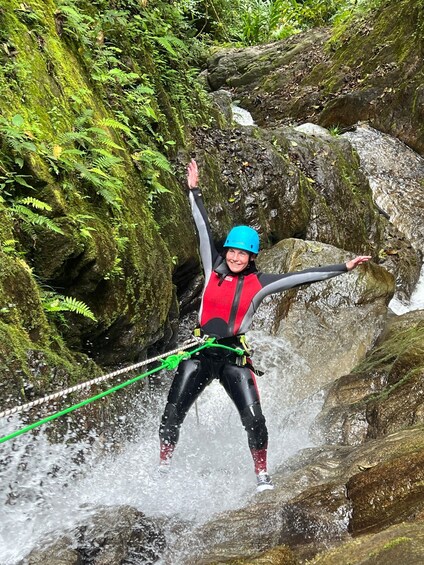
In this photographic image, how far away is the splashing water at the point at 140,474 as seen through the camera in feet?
13.5

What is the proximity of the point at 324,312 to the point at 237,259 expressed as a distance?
446cm

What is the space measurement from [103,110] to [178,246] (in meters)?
2.14

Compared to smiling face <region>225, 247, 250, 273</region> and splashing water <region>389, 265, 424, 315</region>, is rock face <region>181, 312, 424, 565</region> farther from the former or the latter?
splashing water <region>389, 265, 424, 315</region>

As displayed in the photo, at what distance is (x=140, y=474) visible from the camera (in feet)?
17.3

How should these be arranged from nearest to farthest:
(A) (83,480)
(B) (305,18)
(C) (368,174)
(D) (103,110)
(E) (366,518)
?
1. (E) (366,518)
2. (A) (83,480)
3. (D) (103,110)
4. (C) (368,174)
5. (B) (305,18)

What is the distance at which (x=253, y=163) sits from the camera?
11.4 metres

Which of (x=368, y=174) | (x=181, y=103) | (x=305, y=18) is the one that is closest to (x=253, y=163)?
(x=181, y=103)

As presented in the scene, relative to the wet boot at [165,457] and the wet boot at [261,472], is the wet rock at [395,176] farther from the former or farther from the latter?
the wet boot at [165,457]

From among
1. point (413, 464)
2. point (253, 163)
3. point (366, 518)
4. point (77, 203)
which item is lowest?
point (366, 518)

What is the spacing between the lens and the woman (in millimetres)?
5277

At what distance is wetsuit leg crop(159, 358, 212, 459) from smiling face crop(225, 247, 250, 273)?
94 centimetres

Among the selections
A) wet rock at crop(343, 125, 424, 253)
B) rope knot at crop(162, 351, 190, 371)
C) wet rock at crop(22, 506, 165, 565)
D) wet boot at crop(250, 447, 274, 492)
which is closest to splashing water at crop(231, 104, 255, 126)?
wet rock at crop(343, 125, 424, 253)

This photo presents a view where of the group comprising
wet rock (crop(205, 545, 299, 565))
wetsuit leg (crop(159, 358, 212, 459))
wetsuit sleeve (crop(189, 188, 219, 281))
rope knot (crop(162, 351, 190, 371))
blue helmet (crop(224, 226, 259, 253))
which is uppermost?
wetsuit sleeve (crop(189, 188, 219, 281))

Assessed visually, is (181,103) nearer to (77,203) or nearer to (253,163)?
(253,163)
